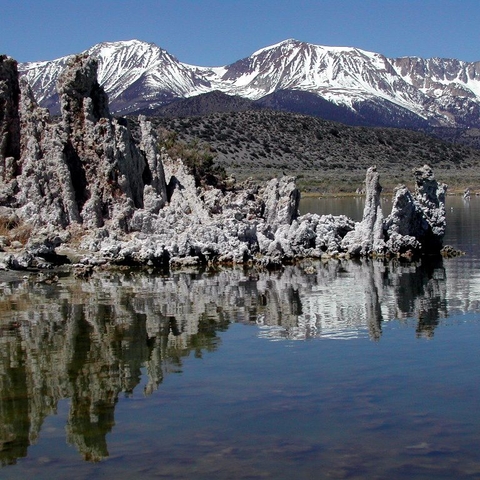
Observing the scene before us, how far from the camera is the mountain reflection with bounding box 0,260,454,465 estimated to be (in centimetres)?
1436

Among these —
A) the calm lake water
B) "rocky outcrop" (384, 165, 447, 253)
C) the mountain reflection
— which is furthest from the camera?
"rocky outcrop" (384, 165, 447, 253)

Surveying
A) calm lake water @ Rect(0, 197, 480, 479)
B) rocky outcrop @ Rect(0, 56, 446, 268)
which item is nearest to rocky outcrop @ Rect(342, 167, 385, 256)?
rocky outcrop @ Rect(0, 56, 446, 268)

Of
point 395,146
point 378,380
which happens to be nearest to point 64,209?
point 378,380

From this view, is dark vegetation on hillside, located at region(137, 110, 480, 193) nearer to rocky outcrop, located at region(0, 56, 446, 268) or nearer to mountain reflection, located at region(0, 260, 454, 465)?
rocky outcrop, located at region(0, 56, 446, 268)

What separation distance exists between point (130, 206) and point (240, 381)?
18647mm

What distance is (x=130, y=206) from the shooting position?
33.3m

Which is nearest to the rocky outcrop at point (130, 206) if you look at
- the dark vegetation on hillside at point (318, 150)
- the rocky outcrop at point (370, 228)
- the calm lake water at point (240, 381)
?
the rocky outcrop at point (370, 228)

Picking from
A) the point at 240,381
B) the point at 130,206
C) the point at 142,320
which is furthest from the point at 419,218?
the point at 240,381

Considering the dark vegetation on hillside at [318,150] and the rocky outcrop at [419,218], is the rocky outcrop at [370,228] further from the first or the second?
the dark vegetation on hillside at [318,150]

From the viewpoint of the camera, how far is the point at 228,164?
320 ft

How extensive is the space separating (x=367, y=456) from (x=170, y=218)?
22.4 m

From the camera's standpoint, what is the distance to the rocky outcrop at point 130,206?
3181 cm

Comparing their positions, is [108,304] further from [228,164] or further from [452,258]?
[228,164]

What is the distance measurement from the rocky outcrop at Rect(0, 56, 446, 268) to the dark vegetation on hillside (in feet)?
164
